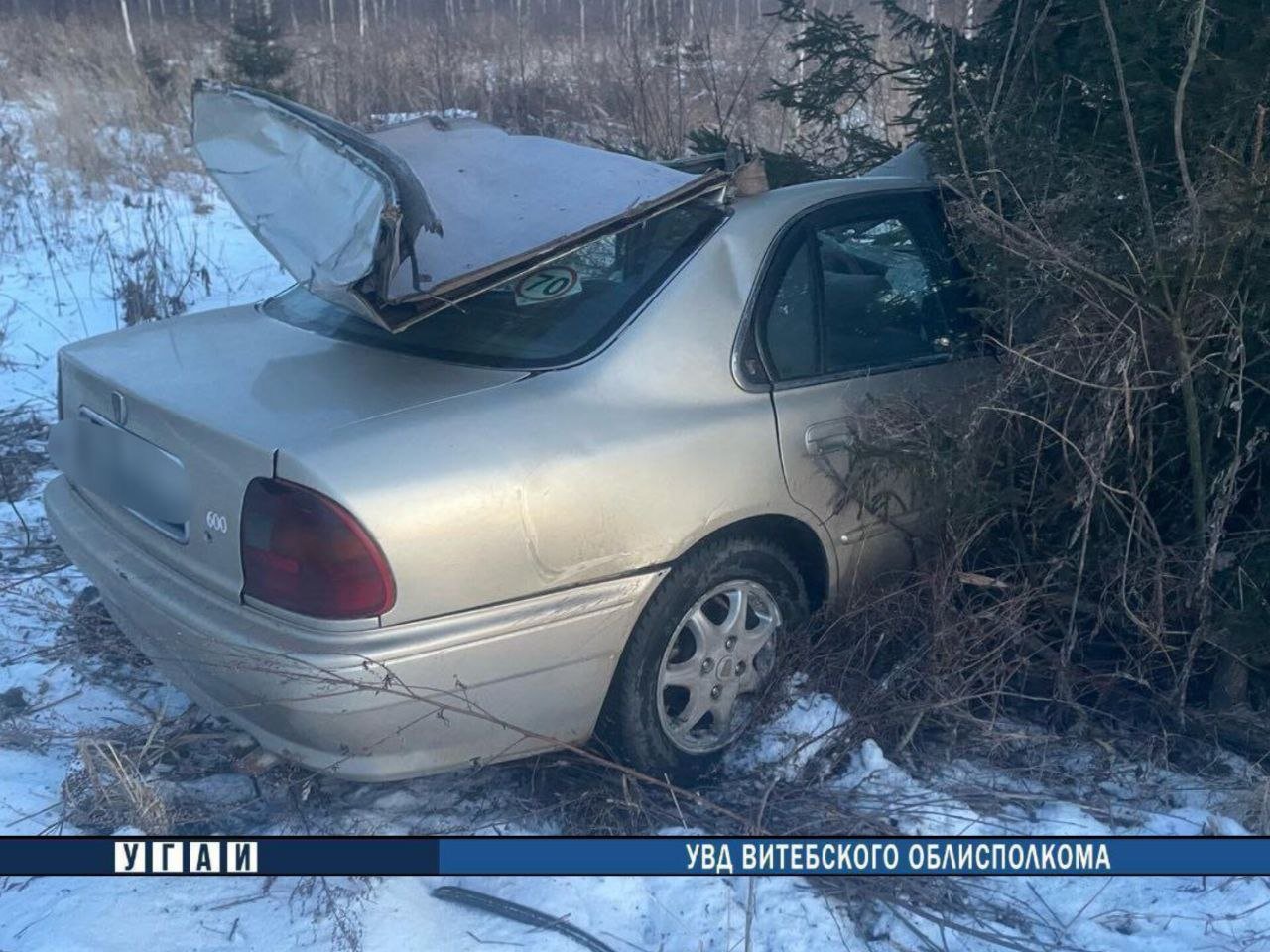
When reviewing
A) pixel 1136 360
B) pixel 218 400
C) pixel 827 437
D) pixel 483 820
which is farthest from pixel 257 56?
pixel 1136 360

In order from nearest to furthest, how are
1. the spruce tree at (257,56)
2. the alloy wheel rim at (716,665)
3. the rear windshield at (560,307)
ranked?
1. the rear windshield at (560,307)
2. the alloy wheel rim at (716,665)
3. the spruce tree at (257,56)

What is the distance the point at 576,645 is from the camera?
9.21 ft

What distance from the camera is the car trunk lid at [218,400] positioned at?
2.66 m

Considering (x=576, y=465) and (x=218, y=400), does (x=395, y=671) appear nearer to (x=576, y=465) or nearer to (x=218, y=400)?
(x=576, y=465)

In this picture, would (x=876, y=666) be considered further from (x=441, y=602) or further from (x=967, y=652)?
(x=441, y=602)

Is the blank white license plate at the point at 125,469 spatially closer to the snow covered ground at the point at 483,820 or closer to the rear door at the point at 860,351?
the snow covered ground at the point at 483,820

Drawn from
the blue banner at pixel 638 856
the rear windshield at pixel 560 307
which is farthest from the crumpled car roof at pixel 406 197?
the blue banner at pixel 638 856

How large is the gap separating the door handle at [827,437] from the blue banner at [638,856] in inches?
40.5

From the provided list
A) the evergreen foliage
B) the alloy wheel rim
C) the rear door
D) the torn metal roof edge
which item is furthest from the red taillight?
the evergreen foliage

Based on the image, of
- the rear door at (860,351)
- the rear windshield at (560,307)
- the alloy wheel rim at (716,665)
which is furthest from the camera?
the rear door at (860,351)

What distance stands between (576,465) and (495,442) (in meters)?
0.20

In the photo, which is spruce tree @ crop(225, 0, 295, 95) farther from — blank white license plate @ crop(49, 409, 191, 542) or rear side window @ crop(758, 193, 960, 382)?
rear side window @ crop(758, 193, 960, 382)

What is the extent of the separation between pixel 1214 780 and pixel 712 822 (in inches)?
53.6

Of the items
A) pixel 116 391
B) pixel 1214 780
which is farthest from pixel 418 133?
pixel 1214 780
